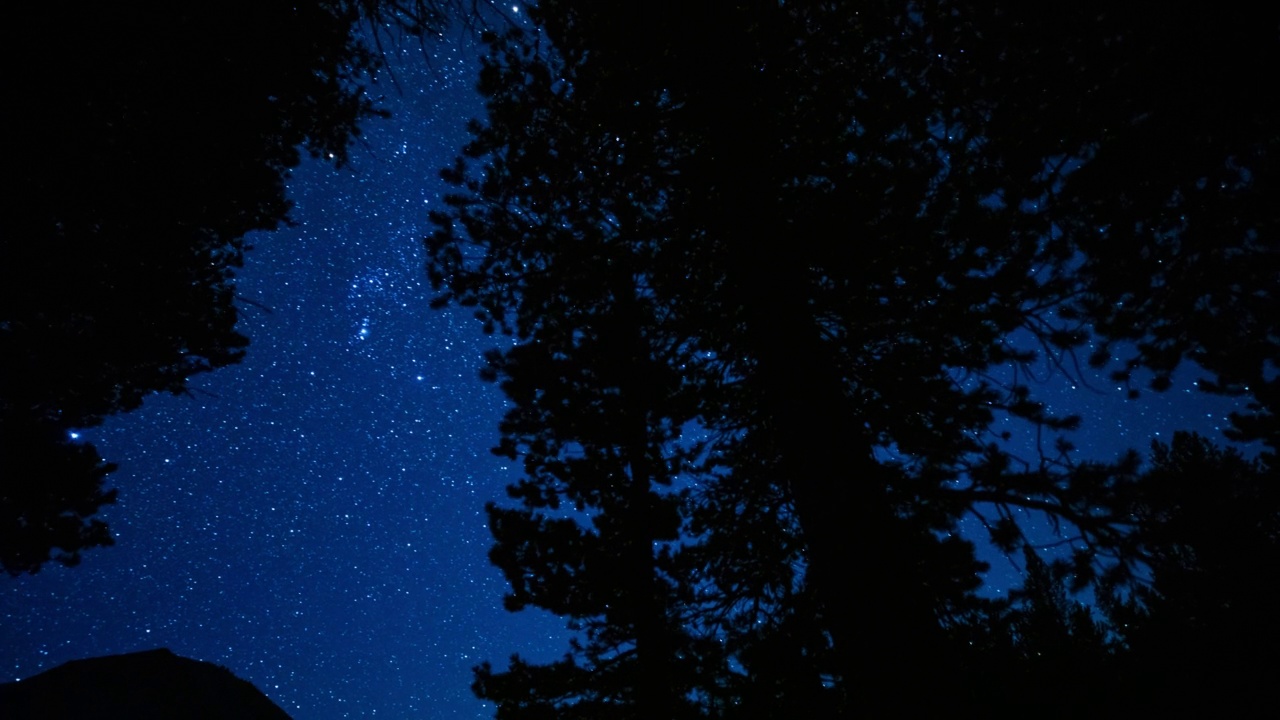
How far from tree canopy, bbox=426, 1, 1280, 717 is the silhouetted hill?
12.1 m

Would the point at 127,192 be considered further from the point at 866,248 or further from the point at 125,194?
the point at 866,248

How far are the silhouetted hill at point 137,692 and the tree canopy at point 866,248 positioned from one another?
1206cm

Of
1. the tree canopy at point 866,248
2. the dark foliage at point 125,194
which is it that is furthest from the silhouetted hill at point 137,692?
the tree canopy at point 866,248

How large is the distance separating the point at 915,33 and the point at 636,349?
381cm

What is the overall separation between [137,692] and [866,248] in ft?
52.0

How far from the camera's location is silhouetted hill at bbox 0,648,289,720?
1017cm

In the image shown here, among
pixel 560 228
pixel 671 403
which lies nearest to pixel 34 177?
pixel 560 228

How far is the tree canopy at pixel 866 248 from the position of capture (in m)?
3.51

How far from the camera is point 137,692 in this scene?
1109 centimetres

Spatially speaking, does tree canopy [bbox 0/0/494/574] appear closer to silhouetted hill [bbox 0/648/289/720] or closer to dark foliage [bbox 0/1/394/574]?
dark foliage [bbox 0/1/394/574]

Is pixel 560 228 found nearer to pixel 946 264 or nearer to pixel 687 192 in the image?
pixel 687 192

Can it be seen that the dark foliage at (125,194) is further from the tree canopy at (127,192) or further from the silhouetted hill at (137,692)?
the silhouetted hill at (137,692)

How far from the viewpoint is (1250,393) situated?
19.1 feet

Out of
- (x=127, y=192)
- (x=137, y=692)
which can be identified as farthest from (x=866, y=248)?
(x=137, y=692)
